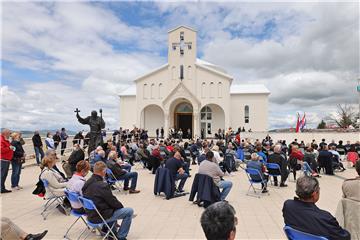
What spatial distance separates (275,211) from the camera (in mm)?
6812

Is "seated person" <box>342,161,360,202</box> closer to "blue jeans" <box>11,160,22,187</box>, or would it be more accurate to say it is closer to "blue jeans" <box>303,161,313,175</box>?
"blue jeans" <box>303,161,313,175</box>

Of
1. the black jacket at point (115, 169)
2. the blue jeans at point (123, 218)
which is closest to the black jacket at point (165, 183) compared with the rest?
the black jacket at point (115, 169)

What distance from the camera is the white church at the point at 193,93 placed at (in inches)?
1331

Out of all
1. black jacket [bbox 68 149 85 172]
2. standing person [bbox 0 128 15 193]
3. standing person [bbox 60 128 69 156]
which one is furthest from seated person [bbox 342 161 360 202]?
standing person [bbox 60 128 69 156]

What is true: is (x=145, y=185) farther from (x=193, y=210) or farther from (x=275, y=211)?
(x=275, y=211)

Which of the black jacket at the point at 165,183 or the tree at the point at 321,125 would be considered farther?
the tree at the point at 321,125

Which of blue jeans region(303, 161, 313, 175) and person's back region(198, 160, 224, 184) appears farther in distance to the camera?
blue jeans region(303, 161, 313, 175)

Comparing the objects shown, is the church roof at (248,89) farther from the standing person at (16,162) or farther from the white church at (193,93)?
the standing person at (16,162)

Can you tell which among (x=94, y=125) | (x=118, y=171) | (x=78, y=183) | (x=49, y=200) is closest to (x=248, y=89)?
(x=94, y=125)

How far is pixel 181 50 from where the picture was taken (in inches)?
1384

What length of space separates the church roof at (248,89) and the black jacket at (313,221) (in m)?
34.0

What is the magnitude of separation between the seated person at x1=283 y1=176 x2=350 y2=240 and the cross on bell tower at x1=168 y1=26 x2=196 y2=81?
32033 millimetres

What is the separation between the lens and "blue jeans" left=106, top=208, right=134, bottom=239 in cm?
461

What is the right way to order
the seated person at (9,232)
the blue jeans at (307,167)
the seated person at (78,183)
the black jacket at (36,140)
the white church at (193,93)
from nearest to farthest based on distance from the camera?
the seated person at (9,232) → the seated person at (78,183) → the blue jeans at (307,167) → the black jacket at (36,140) → the white church at (193,93)
